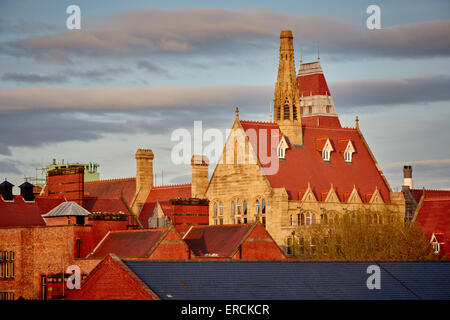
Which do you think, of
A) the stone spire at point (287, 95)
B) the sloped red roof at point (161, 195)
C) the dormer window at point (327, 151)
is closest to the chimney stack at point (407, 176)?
the dormer window at point (327, 151)

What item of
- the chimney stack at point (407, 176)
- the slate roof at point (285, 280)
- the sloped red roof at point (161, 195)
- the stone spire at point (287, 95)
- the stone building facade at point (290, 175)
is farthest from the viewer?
the chimney stack at point (407, 176)

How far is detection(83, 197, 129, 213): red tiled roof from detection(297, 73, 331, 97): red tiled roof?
60640 mm

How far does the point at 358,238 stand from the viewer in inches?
4466

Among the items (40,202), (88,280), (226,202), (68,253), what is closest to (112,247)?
(68,253)

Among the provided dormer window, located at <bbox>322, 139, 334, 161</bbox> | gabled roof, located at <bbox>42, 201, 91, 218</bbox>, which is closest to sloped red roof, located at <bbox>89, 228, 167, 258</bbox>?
gabled roof, located at <bbox>42, 201, 91, 218</bbox>

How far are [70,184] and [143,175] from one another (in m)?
32.2

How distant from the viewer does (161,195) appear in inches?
5472

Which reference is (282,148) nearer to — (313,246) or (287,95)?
(287,95)

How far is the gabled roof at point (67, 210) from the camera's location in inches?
3883

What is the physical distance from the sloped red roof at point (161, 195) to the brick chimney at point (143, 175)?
76cm

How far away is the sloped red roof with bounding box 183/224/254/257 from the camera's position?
303ft

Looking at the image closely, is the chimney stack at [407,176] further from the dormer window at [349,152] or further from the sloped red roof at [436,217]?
the sloped red roof at [436,217]

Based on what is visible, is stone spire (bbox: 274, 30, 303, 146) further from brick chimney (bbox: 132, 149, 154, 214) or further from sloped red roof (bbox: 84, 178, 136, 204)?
sloped red roof (bbox: 84, 178, 136, 204)

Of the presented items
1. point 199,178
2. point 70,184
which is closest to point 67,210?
point 70,184
